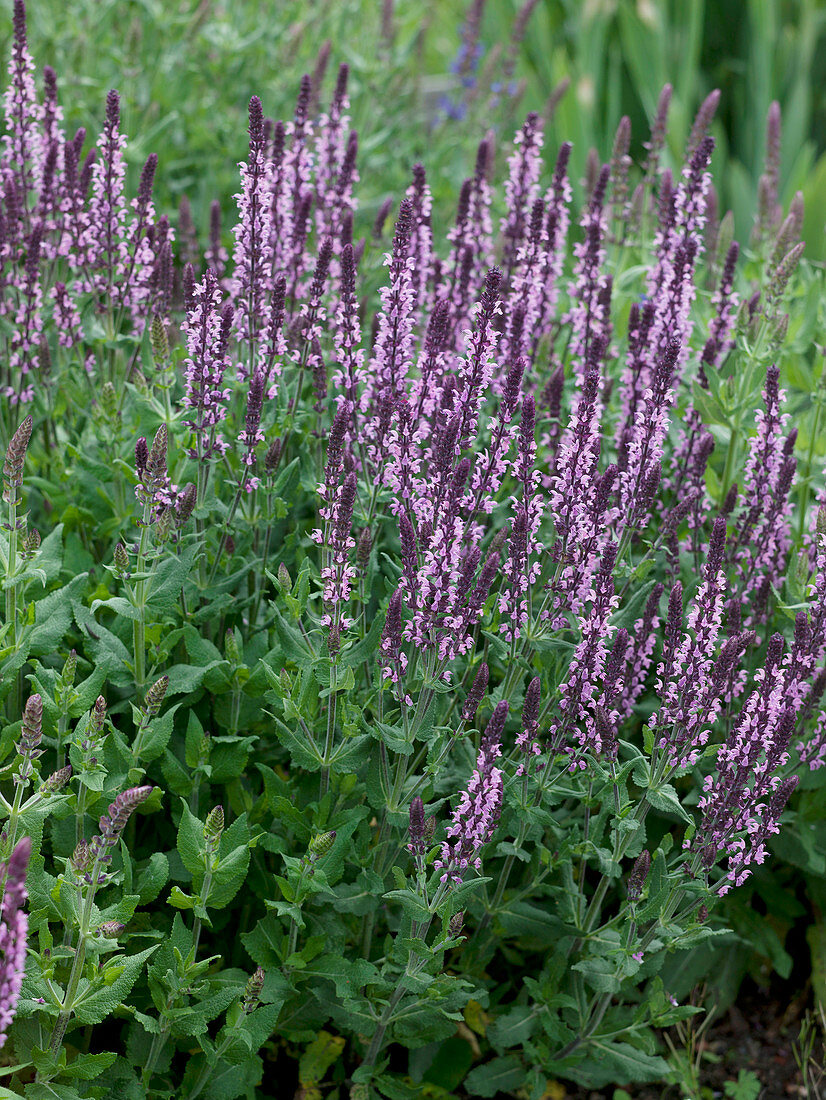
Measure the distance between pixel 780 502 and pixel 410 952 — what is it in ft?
5.58

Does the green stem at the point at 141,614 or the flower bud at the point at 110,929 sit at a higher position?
the green stem at the point at 141,614

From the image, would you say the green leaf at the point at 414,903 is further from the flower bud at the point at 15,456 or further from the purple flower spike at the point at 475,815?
the flower bud at the point at 15,456

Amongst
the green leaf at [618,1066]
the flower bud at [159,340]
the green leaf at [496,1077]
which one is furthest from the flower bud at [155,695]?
the green leaf at [618,1066]

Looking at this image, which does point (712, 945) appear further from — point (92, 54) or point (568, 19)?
point (568, 19)

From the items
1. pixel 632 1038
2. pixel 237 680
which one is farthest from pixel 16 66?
pixel 632 1038

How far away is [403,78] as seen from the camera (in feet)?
23.8

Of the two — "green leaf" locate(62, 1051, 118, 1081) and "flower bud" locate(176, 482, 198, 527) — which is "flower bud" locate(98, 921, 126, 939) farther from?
"flower bud" locate(176, 482, 198, 527)

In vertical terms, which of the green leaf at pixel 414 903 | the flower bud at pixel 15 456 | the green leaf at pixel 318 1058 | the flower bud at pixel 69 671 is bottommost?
the green leaf at pixel 318 1058

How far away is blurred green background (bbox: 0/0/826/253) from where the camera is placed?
6.51 m

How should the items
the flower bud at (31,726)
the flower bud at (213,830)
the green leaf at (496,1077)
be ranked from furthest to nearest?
1. the green leaf at (496,1077)
2. the flower bud at (213,830)
3. the flower bud at (31,726)

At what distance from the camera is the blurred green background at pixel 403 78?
651cm

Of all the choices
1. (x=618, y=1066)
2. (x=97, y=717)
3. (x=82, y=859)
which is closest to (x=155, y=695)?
(x=97, y=717)

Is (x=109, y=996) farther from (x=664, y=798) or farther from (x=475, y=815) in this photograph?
(x=664, y=798)

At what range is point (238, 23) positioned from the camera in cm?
740
